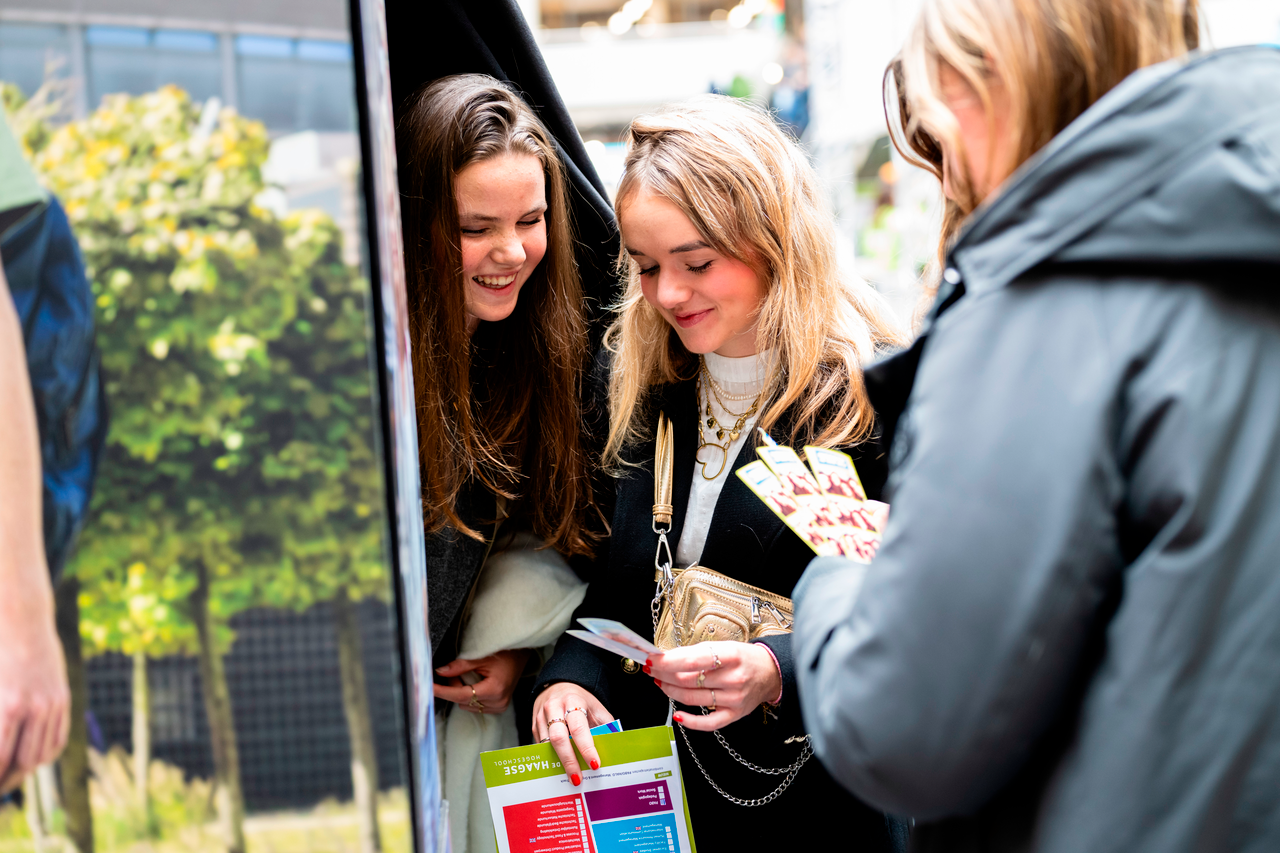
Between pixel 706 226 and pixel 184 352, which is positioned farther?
pixel 706 226

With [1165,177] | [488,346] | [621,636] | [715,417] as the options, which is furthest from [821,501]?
[488,346]

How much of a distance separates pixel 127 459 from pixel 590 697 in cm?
107

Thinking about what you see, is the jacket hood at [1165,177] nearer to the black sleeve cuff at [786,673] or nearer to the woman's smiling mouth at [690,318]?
the black sleeve cuff at [786,673]

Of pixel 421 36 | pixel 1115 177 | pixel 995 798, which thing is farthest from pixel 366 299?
pixel 421 36

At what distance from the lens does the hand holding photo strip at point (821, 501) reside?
109 cm

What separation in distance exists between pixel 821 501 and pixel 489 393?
97 centimetres

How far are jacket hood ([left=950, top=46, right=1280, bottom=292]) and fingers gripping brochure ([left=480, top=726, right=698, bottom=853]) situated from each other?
39.3 inches

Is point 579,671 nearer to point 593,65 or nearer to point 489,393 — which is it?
point 489,393

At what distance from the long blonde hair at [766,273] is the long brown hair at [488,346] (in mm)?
125

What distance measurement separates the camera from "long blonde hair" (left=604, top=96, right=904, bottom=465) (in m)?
1.70

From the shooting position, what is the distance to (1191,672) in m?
0.73

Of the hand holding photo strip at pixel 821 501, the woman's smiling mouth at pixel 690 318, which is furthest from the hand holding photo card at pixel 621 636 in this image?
the woman's smiling mouth at pixel 690 318

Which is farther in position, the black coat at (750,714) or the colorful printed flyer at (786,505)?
the black coat at (750,714)

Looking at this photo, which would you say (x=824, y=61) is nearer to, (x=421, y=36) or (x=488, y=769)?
(x=421, y=36)
